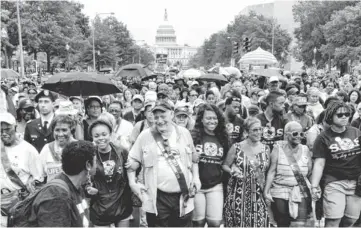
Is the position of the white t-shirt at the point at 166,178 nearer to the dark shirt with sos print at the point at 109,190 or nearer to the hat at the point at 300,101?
the dark shirt with sos print at the point at 109,190

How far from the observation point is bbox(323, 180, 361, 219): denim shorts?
15.4 ft

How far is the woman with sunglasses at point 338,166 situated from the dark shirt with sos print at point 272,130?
1005 mm

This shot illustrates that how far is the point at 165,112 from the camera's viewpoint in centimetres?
431

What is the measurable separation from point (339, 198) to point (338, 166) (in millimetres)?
366

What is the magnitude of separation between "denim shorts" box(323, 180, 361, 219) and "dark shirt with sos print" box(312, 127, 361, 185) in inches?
2.9

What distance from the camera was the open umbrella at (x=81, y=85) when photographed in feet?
21.0

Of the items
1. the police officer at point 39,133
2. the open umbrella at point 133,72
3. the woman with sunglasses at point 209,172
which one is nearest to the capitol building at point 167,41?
the open umbrella at point 133,72

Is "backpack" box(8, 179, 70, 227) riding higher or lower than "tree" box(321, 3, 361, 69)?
lower

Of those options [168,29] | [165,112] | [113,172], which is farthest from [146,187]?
[168,29]

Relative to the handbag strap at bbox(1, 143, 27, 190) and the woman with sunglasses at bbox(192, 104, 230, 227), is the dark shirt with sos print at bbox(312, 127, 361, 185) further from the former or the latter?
the handbag strap at bbox(1, 143, 27, 190)

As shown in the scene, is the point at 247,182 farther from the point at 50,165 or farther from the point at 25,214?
the point at 25,214

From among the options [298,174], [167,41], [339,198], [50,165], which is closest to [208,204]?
[298,174]

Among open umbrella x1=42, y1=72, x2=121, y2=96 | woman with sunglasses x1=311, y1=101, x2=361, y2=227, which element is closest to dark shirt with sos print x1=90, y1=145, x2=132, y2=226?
woman with sunglasses x1=311, y1=101, x2=361, y2=227

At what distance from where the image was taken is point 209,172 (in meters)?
4.67
